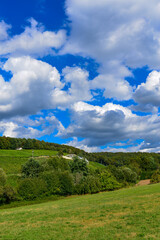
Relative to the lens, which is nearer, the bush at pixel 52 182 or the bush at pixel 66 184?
the bush at pixel 52 182

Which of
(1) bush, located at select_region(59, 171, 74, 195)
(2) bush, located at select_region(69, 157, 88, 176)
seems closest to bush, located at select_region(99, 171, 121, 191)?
(2) bush, located at select_region(69, 157, 88, 176)

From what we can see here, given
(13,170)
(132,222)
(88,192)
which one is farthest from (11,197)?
(132,222)

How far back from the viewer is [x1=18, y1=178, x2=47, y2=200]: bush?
65062 mm

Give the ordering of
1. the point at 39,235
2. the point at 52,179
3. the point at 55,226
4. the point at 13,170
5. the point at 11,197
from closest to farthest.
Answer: the point at 39,235 → the point at 55,226 → the point at 11,197 → the point at 52,179 → the point at 13,170

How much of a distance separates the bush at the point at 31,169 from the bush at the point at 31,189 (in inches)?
584

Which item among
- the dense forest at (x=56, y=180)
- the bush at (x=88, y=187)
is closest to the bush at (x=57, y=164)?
the dense forest at (x=56, y=180)

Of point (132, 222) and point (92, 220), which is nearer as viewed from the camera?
point (132, 222)

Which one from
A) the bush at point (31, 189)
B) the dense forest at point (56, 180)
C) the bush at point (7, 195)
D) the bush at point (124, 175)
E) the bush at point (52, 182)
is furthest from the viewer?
the bush at point (124, 175)

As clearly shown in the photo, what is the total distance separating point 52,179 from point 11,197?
1661 centimetres

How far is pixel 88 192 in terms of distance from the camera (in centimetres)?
7556

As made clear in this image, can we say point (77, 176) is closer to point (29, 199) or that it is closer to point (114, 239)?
point (29, 199)

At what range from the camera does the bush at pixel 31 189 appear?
2562 inches

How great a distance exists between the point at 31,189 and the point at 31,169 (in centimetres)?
1961

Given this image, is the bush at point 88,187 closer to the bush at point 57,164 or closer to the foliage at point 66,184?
the foliage at point 66,184
